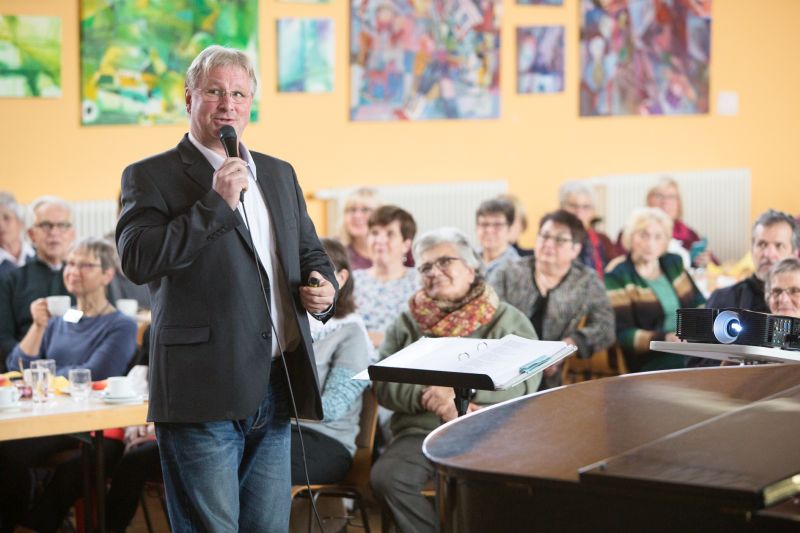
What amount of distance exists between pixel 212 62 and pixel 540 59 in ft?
20.1

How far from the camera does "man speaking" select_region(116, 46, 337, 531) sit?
254cm

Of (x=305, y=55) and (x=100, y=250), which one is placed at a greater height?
(x=305, y=55)

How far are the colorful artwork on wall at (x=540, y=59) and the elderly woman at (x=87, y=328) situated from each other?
428cm

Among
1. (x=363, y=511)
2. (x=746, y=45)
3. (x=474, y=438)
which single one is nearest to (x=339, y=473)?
(x=363, y=511)

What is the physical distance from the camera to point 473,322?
419 centimetres

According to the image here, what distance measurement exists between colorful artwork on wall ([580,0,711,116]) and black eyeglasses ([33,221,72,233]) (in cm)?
410

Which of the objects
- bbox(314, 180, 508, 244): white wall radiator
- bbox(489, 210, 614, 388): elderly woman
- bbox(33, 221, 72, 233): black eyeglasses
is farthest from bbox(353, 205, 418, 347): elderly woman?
bbox(314, 180, 508, 244): white wall radiator

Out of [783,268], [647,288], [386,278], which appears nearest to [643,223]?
[647,288]

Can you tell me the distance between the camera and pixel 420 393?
13.5ft

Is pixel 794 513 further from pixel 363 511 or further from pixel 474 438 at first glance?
pixel 363 511

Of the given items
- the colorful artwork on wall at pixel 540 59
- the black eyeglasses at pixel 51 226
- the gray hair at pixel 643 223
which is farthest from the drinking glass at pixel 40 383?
the colorful artwork on wall at pixel 540 59

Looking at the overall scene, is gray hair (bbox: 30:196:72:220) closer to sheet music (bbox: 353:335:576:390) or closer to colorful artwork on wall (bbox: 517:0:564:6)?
sheet music (bbox: 353:335:576:390)

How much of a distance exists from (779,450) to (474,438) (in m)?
0.54

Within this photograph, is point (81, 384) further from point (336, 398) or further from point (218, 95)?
point (218, 95)
